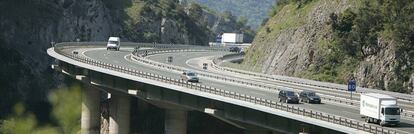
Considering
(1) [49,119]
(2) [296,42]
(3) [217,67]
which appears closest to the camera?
(2) [296,42]

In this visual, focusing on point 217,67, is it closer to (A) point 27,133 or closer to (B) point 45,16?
(A) point 27,133

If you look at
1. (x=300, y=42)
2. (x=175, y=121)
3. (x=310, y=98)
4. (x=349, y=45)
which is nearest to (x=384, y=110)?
(x=310, y=98)

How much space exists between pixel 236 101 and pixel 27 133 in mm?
23404

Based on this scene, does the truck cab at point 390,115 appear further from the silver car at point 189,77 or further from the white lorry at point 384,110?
the silver car at point 189,77

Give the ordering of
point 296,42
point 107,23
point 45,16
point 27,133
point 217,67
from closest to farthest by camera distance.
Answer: point 27,133
point 296,42
point 217,67
point 45,16
point 107,23

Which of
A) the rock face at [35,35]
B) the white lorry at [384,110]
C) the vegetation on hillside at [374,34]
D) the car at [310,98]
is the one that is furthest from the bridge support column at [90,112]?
the white lorry at [384,110]

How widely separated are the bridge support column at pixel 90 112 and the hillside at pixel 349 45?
79.3 feet

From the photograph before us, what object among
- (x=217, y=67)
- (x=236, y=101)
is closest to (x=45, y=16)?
(x=217, y=67)

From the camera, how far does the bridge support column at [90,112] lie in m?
92.1

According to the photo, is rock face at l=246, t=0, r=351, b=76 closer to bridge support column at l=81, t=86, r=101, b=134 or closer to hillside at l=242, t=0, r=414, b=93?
hillside at l=242, t=0, r=414, b=93

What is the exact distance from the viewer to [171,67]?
95062 mm

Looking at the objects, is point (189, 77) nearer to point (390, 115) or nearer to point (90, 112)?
point (90, 112)

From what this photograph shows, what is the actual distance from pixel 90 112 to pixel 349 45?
36258 millimetres

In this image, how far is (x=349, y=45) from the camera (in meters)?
81.9
